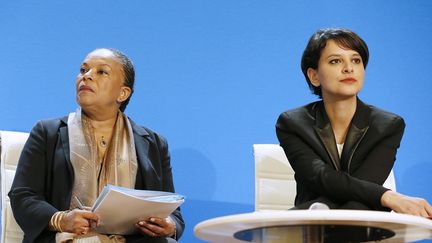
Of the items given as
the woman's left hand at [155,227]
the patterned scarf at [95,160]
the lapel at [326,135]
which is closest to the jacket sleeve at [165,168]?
the patterned scarf at [95,160]

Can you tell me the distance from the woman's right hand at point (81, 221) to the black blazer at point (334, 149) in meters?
0.62

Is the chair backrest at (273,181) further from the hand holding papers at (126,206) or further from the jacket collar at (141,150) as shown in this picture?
the hand holding papers at (126,206)

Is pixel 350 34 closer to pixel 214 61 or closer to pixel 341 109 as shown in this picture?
pixel 341 109

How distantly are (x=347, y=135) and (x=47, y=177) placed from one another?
0.98m

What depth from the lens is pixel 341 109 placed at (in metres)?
2.12

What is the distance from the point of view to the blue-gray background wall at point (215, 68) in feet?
9.46

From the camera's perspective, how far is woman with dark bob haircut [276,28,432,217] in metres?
1.99

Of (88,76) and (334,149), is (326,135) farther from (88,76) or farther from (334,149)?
(88,76)

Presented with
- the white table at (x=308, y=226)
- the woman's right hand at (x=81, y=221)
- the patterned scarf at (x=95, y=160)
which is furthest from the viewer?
the patterned scarf at (x=95, y=160)

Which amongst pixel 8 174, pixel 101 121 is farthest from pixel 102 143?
pixel 8 174

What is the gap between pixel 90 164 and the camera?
2254 mm

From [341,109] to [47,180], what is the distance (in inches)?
38.7

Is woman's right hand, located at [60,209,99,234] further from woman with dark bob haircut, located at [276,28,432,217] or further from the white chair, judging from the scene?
the white chair

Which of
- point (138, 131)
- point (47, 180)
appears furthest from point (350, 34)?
point (47, 180)
